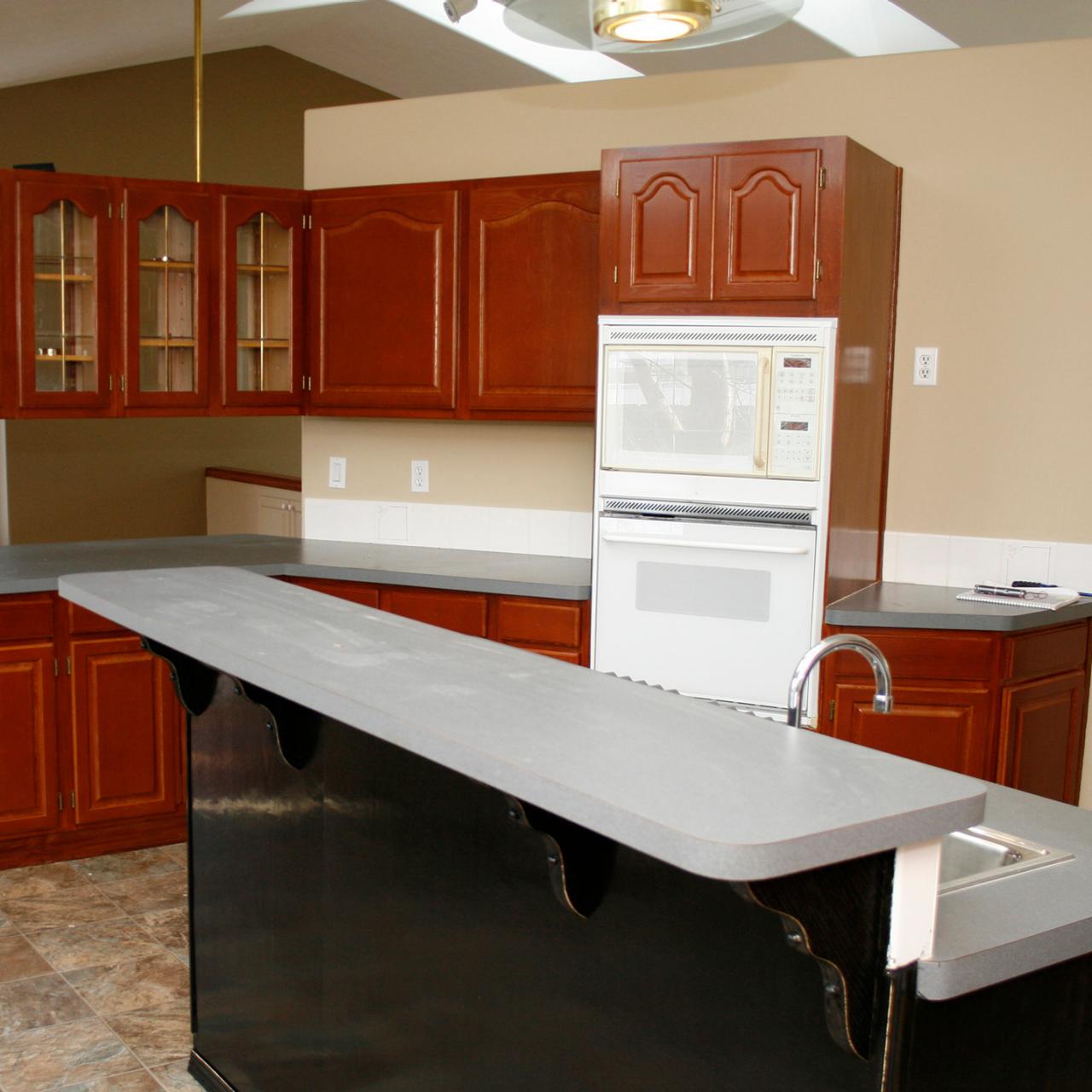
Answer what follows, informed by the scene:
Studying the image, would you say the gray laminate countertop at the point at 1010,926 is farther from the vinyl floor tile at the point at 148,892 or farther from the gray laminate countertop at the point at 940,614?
the vinyl floor tile at the point at 148,892

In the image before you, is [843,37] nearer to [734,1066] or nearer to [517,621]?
[517,621]

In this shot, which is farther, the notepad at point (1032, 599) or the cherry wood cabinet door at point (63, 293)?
the cherry wood cabinet door at point (63, 293)

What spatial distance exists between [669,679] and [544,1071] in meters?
2.10

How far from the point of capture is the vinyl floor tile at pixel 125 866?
3.71 metres

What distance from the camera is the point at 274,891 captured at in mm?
2268

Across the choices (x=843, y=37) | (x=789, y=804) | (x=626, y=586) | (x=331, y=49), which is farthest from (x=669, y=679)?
(x=331, y=49)

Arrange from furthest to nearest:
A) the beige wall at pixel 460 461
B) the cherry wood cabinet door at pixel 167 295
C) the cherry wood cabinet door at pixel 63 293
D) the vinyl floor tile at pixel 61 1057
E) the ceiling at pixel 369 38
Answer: the ceiling at pixel 369 38
the beige wall at pixel 460 461
the cherry wood cabinet door at pixel 167 295
the cherry wood cabinet door at pixel 63 293
the vinyl floor tile at pixel 61 1057

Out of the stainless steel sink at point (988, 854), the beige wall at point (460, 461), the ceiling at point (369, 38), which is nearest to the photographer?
the stainless steel sink at point (988, 854)

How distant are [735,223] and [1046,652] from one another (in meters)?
1.47

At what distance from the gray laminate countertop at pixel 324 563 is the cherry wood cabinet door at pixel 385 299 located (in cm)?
51

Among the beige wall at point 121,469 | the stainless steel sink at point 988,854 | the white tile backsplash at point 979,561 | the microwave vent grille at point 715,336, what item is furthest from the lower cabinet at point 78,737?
the beige wall at point 121,469

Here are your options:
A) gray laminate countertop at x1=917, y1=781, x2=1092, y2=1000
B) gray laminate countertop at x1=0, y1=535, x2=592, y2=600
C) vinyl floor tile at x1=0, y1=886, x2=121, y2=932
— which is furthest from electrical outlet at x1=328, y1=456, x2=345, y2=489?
gray laminate countertop at x1=917, y1=781, x2=1092, y2=1000

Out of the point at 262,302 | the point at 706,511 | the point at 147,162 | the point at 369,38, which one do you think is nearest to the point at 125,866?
the point at 262,302

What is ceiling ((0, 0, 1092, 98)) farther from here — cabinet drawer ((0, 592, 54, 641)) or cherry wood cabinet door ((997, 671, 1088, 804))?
cabinet drawer ((0, 592, 54, 641))
